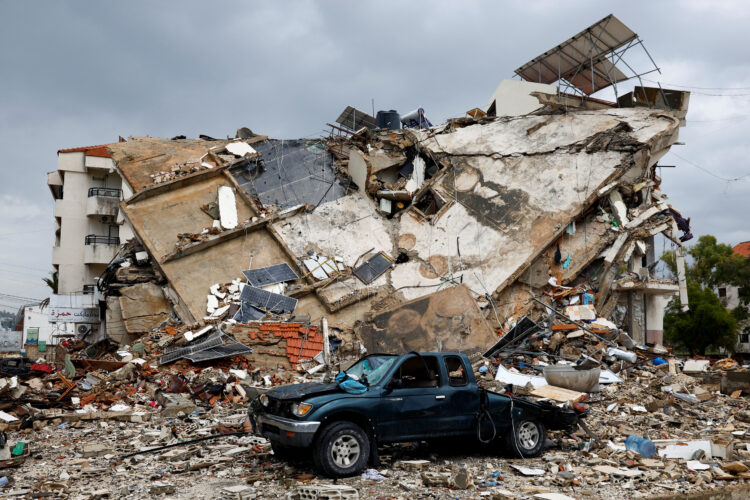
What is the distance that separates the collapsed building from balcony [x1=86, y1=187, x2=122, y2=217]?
48.9ft

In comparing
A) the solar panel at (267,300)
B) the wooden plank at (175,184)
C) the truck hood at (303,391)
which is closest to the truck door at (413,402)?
the truck hood at (303,391)

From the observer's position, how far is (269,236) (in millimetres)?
19375

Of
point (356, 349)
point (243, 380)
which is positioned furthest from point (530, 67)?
point (243, 380)

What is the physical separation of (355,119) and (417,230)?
10.6 metres

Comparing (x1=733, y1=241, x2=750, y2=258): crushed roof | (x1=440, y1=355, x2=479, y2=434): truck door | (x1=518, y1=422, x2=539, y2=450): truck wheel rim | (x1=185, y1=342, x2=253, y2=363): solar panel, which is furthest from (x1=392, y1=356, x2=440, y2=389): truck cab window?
(x1=733, y1=241, x2=750, y2=258): crushed roof

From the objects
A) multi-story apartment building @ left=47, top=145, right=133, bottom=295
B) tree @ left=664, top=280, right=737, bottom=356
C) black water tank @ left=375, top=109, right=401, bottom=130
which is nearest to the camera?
black water tank @ left=375, top=109, right=401, bottom=130

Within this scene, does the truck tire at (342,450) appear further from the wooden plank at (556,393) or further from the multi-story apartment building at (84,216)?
the multi-story apartment building at (84,216)

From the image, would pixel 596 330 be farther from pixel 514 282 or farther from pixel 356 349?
pixel 356 349

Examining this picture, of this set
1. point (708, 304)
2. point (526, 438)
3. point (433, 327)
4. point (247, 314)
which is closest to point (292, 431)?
point (526, 438)

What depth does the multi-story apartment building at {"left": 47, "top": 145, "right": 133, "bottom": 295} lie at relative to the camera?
3531 cm

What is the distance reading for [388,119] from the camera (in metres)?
26.8

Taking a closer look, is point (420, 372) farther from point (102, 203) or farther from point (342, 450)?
point (102, 203)

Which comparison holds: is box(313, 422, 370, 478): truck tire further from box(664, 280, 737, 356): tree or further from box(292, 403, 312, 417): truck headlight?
box(664, 280, 737, 356): tree

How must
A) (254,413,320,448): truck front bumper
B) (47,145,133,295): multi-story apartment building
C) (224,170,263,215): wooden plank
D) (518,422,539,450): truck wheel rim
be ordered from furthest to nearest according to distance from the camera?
(47,145,133,295): multi-story apartment building < (224,170,263,215): wooden plank < (518,422,539,450): truck wheel rim < (254,413,320,448): truck front bumper
